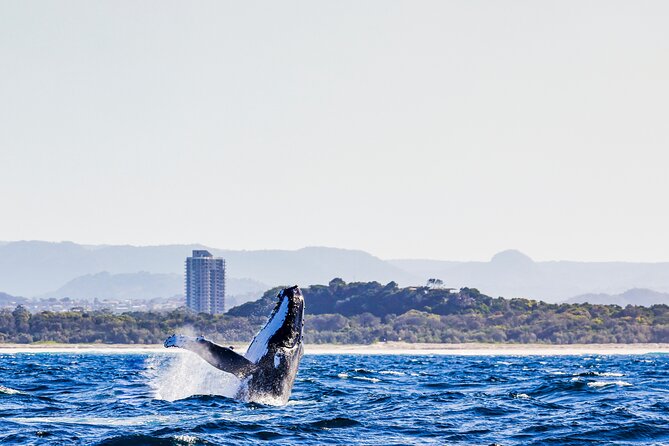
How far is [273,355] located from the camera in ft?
88.3

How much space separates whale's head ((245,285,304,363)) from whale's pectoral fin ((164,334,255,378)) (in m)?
0.39

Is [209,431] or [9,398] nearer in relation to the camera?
[209,431]

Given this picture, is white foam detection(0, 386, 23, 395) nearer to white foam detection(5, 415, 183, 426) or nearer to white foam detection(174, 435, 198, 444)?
white foam detection(5, 415, 183, 426)

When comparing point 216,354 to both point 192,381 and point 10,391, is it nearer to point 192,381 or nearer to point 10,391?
point 192,381

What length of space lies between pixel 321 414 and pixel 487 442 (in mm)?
5819

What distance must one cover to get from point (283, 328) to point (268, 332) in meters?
0.45

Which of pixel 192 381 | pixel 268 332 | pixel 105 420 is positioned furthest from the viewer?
pixel 192 381

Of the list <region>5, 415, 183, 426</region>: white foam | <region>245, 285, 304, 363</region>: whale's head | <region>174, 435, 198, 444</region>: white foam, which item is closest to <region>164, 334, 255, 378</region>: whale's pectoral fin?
<region>245, 285, 304, 363</region>: whale's head

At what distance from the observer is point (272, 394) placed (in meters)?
27.8

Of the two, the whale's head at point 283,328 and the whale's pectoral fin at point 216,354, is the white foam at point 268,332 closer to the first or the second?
the whale's head at point 283,328

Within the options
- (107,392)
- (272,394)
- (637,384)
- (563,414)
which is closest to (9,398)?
(107,392)

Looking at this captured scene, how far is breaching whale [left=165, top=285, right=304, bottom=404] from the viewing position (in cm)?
2692

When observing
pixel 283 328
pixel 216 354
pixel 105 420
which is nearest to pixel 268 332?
pixel 283 328

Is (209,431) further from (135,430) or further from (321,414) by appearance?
(321,414)
